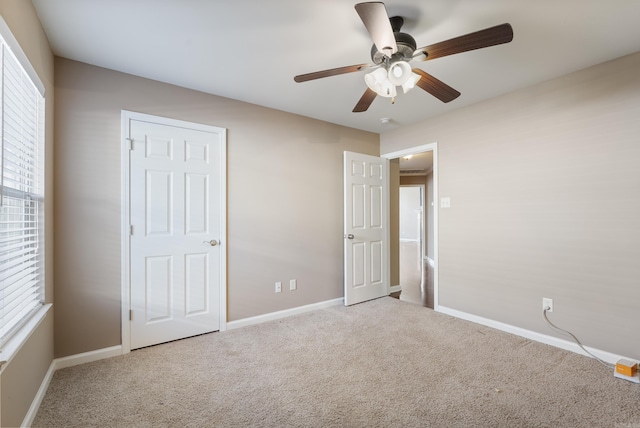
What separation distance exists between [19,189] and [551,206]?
3985mm

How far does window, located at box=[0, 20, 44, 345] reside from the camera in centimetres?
144

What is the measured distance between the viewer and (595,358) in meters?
2.44

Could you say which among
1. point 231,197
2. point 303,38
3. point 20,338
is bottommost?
point 20,338

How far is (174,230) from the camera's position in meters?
2.81

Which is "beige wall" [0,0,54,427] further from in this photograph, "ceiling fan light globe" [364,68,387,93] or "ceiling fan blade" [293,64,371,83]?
"ceiling fan light globe" [364,68,387,93]

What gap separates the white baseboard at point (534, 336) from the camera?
2404 mm

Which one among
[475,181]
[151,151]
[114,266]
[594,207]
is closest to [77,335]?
[114,266]

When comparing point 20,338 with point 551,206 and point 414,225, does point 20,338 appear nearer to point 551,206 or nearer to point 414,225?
point 551,206

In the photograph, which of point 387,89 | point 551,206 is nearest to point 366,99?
point 387,89

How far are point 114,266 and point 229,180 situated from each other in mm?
1278

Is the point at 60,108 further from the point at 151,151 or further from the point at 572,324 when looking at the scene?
the point at 572,324

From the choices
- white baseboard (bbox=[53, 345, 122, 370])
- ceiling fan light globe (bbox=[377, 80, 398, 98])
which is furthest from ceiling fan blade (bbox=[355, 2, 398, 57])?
white baseboard (bbox=[53, 345, 122, 370])

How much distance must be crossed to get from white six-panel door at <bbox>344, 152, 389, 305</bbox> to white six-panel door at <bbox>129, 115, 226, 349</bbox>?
1.62 m

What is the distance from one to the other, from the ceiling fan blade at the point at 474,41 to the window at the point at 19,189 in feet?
6.85
